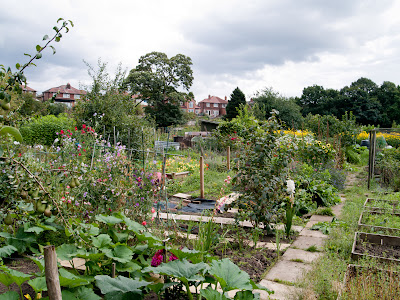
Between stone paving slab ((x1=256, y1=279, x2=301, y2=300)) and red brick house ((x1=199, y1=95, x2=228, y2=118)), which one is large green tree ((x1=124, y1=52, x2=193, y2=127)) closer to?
stone paving slab ((x1=256, y1=279, x2=301, y2=300))

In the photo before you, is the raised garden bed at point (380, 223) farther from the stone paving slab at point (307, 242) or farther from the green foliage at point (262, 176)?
the green foliage at point (262, 176)

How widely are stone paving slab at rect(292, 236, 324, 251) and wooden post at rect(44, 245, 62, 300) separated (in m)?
2.87

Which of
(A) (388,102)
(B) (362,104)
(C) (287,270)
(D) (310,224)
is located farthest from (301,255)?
(A) (388,102)

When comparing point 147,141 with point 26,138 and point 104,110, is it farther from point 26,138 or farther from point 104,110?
point 26,138

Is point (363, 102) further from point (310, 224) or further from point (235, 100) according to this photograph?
point (310, 224)

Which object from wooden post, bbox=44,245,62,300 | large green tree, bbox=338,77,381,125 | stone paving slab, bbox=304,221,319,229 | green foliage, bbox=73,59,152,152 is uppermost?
large green tree, bbox=338,77,381,125

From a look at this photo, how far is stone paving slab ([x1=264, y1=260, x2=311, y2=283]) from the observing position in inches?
113

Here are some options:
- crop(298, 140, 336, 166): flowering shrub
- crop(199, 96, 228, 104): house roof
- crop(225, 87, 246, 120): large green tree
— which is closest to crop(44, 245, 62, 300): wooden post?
crop(298, 140, 336, 166): flowering shrub

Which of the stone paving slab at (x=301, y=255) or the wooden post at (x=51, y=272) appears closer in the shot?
the wooden post at (x=51, y=272)

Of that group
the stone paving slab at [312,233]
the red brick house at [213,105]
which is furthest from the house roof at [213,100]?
the stone paving slab at [312,233]

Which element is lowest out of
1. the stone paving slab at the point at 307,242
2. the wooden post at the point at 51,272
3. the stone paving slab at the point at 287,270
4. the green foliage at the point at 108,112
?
A: the stone paving slab at the point at 307,242

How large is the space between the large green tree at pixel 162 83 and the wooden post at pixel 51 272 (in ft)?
98.1

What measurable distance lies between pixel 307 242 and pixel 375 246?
29.0 inches

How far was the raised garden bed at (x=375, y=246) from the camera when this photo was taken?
3.34 m
